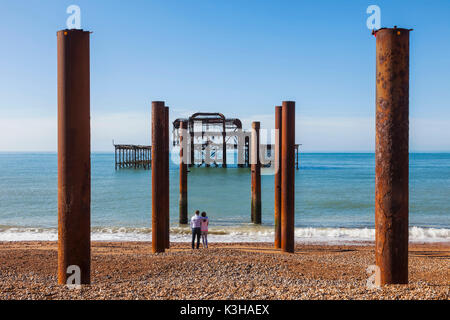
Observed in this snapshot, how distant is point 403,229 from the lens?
4258 mm

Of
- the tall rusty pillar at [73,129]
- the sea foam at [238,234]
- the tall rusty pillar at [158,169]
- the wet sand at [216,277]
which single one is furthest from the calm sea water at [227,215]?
the tall rusty pillar at [73,129]

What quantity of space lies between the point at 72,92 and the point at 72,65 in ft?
0.99

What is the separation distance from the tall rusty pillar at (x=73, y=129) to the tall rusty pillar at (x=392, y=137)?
3188 millimetres

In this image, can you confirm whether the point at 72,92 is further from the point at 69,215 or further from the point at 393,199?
the point at 393,199

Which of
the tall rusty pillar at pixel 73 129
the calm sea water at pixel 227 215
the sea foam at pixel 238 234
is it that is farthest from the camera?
the calm sea water at pixel 227 215

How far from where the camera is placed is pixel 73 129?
440 centimetres

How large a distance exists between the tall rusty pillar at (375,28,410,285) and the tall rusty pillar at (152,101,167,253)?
505 centimetres

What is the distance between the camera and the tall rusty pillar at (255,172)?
14.1 m

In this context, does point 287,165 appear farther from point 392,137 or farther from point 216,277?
point 392,137

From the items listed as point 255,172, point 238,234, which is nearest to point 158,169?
point 255,172

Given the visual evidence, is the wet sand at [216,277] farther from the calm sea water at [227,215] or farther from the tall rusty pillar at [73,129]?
the calm sea water at [227,215]

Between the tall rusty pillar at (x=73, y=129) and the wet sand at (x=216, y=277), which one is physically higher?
the tall rusty pillar at (x=73, y=129)

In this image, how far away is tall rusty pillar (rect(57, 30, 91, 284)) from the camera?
4.39 meters

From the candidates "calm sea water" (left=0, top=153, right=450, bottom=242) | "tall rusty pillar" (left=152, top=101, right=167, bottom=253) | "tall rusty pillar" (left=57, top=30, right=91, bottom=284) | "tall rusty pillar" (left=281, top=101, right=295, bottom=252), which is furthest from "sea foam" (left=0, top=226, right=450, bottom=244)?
"tall rusty pillar" (left=57, top=30, right=91, bottom=284)
